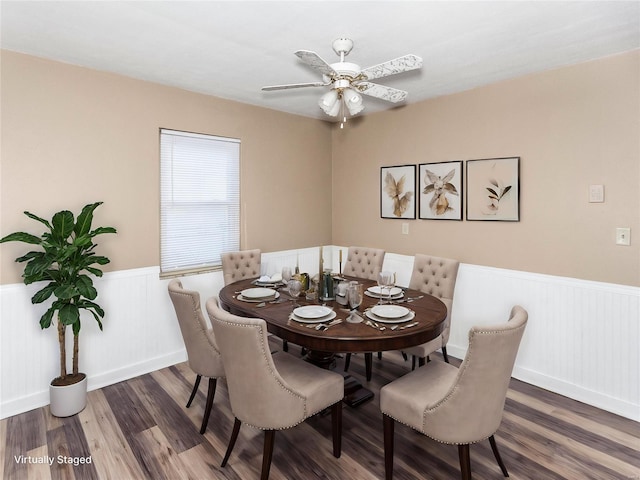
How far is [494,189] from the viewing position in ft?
11.5

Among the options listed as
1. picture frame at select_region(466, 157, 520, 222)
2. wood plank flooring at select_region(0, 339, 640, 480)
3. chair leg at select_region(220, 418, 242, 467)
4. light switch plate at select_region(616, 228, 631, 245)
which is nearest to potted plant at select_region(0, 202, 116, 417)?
wood plank flooring at select_region(0, 339, 640, 480)

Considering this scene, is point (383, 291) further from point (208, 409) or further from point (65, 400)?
point (65, 400)

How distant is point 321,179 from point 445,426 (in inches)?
144

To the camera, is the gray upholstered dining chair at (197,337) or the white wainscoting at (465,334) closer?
the gray upholstered dining chair at (197,337)

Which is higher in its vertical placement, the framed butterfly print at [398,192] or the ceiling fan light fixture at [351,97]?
the ceiling fan light fixture at [351,97]

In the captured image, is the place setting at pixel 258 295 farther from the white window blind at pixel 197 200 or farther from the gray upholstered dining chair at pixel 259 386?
the white window blind at pixel 197 200

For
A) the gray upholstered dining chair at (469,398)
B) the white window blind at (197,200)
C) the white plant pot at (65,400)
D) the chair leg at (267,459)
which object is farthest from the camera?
the white window blind at (197,200)

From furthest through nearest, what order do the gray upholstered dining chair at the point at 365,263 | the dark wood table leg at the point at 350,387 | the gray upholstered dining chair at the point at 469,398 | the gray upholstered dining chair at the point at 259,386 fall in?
the gray upholstered dining chair at the point at 365,263 → the dark wood table leg at the point at 350,387 → the gray upholstered dining chair at the point at 259,386 → the gray upholstered dining chair at the point at 469,398

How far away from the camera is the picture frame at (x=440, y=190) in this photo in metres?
3.77

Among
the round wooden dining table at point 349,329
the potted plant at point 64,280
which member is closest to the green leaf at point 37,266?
the potted plant at point 64,280

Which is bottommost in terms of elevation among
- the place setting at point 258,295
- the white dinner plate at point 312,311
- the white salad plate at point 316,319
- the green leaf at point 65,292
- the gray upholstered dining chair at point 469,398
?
the gray upholstered dining chair at point 469,398

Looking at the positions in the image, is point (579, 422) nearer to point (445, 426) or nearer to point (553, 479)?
point (553, 479)

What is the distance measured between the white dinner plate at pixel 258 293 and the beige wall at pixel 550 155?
200cm

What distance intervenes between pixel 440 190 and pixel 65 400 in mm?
3775
